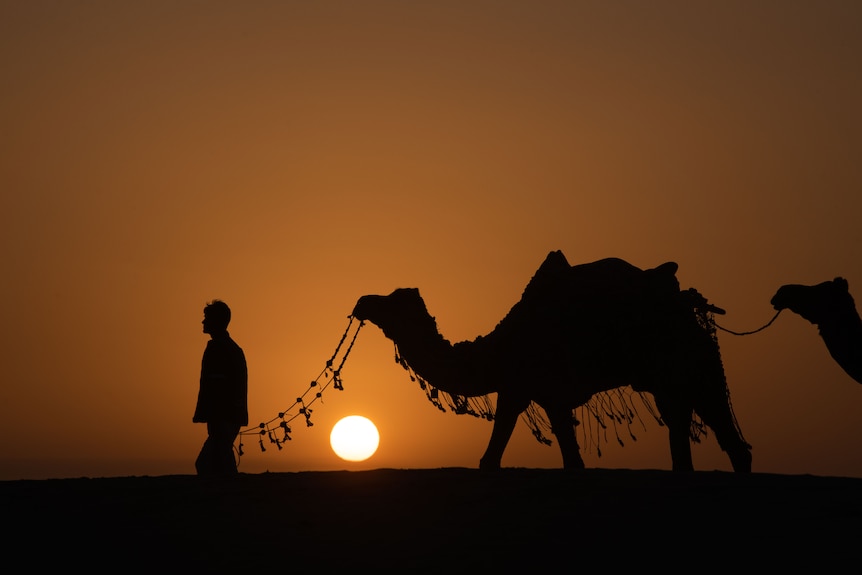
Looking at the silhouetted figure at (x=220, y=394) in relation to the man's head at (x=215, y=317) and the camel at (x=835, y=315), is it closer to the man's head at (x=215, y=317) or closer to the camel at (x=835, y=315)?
the man's head at (x=215, y=317)

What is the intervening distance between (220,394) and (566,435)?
465 centimetres

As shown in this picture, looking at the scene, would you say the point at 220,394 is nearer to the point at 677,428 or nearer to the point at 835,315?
the point at 677,428

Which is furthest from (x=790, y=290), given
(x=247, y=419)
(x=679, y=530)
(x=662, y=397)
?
(x=247, y=419)

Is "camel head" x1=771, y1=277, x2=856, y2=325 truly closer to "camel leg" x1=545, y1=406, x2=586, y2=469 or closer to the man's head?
"camel leg" x1=545, y1=406, x2=586, y2=469

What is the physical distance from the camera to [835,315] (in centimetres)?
1603

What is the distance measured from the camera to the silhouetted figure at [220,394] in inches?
629

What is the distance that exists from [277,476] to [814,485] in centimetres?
584

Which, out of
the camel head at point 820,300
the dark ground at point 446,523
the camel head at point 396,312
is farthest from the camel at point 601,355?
the dark ground at point 446,523

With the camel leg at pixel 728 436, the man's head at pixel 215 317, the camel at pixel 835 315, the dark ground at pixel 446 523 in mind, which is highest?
the man's head at pixel 215 317

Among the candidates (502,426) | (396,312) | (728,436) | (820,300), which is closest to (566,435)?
(502,426)

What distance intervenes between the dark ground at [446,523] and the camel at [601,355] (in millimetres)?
3151

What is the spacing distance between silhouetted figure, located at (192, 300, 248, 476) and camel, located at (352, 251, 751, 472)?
339 centimetres

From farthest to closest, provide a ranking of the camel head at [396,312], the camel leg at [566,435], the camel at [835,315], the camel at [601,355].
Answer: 1. the camel head at [396,312]
2. the camel at [601,355]
3. the camel leg at [566,435]
4. the camel at [835,315]

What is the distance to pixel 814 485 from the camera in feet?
43.3
